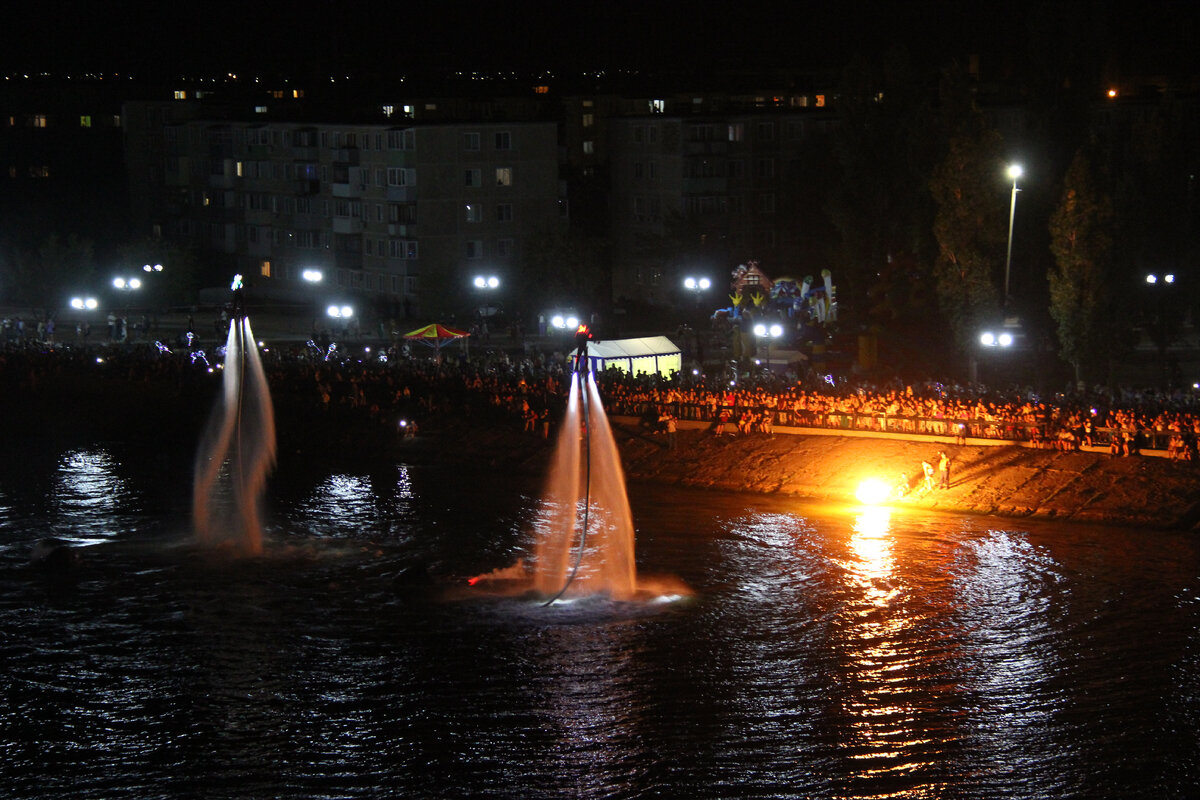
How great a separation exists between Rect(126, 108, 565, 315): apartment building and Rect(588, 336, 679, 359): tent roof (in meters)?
26.1

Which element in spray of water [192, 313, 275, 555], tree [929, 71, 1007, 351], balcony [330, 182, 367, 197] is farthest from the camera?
balcony [330, 182, 367, 197]

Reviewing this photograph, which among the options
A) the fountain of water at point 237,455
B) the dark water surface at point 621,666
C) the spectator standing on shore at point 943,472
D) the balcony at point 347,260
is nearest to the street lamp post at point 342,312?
the balcony at point 347,260

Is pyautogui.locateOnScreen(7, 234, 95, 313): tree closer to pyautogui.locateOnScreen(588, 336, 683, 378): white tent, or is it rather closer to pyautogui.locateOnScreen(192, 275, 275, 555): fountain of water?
pyautogui.locateOnScreen(192, 275, 275, 555): fountain of water

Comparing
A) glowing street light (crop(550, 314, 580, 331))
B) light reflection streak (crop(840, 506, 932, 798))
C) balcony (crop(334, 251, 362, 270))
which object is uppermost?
balcony (crop(334, 251, 362, 270))

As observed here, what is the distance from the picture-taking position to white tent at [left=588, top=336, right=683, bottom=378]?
184 feet

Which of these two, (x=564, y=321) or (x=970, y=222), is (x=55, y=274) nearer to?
(x=564, y=321)

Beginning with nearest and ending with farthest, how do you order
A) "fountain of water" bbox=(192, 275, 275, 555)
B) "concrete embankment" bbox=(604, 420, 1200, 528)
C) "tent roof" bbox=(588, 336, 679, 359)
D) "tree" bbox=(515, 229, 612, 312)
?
"fountain of water" bbox=(192, 275, 275, 555), "concrete embankment" bbox=(604, 420, 1200, 528), "tent roof" bbox=(588, 336, 679, 359), "tree" bbox=(515, 229, 612, 312)

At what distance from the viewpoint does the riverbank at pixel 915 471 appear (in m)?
41.1

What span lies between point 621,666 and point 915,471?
18265 millimetres

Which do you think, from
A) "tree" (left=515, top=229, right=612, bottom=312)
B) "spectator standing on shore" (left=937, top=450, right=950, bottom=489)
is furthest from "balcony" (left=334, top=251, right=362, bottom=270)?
"spectator standing on shore" (left=937, top=450, right=950, bottom=489)

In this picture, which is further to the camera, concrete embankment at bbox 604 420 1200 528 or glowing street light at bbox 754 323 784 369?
glowing street light at bbox 754 323 784 369

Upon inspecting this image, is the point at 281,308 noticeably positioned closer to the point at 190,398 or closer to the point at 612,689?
the point at 190,398

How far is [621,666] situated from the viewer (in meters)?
29.4

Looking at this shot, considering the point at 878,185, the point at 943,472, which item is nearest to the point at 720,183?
the point at 878,185
